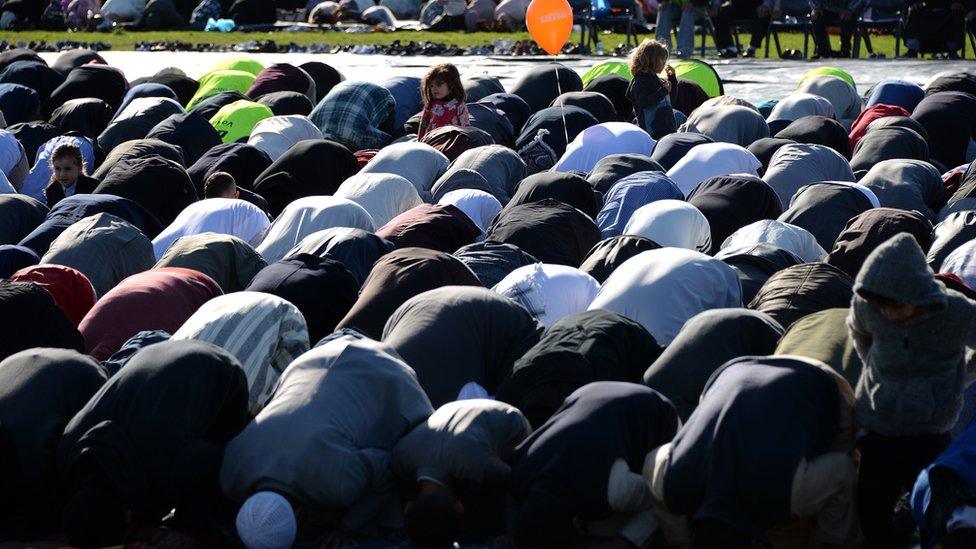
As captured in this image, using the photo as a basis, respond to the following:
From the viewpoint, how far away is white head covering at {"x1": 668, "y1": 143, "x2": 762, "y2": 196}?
8977mm

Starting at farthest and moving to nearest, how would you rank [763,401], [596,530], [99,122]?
1. [99,122]
2. [596,530]
3. [763,401]

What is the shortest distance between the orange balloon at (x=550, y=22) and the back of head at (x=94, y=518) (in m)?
8.29

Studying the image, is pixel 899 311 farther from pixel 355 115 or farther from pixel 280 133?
pixel 355 115

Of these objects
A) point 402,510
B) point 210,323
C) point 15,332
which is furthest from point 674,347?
point 15,332

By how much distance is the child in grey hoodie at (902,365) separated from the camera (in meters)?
4.34

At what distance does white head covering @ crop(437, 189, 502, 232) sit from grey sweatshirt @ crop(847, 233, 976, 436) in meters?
4.02

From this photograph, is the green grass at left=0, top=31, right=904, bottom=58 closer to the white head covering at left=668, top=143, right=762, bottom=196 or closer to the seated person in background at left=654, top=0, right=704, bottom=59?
the seated person in background at left=654, top=0, right=704, bottom=59

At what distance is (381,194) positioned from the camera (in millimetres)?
8531

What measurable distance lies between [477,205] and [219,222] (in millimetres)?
1449

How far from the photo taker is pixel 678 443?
4547mm

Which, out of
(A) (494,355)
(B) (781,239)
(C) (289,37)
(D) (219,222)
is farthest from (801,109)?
(C) (289,37)

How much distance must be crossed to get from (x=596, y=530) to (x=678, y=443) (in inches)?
18.4

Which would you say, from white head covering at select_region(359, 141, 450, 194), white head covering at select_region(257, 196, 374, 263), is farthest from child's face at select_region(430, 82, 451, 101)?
white head covering at select_region(257, 196, 374, 263)

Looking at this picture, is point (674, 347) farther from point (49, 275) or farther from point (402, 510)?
point (49, 275)
